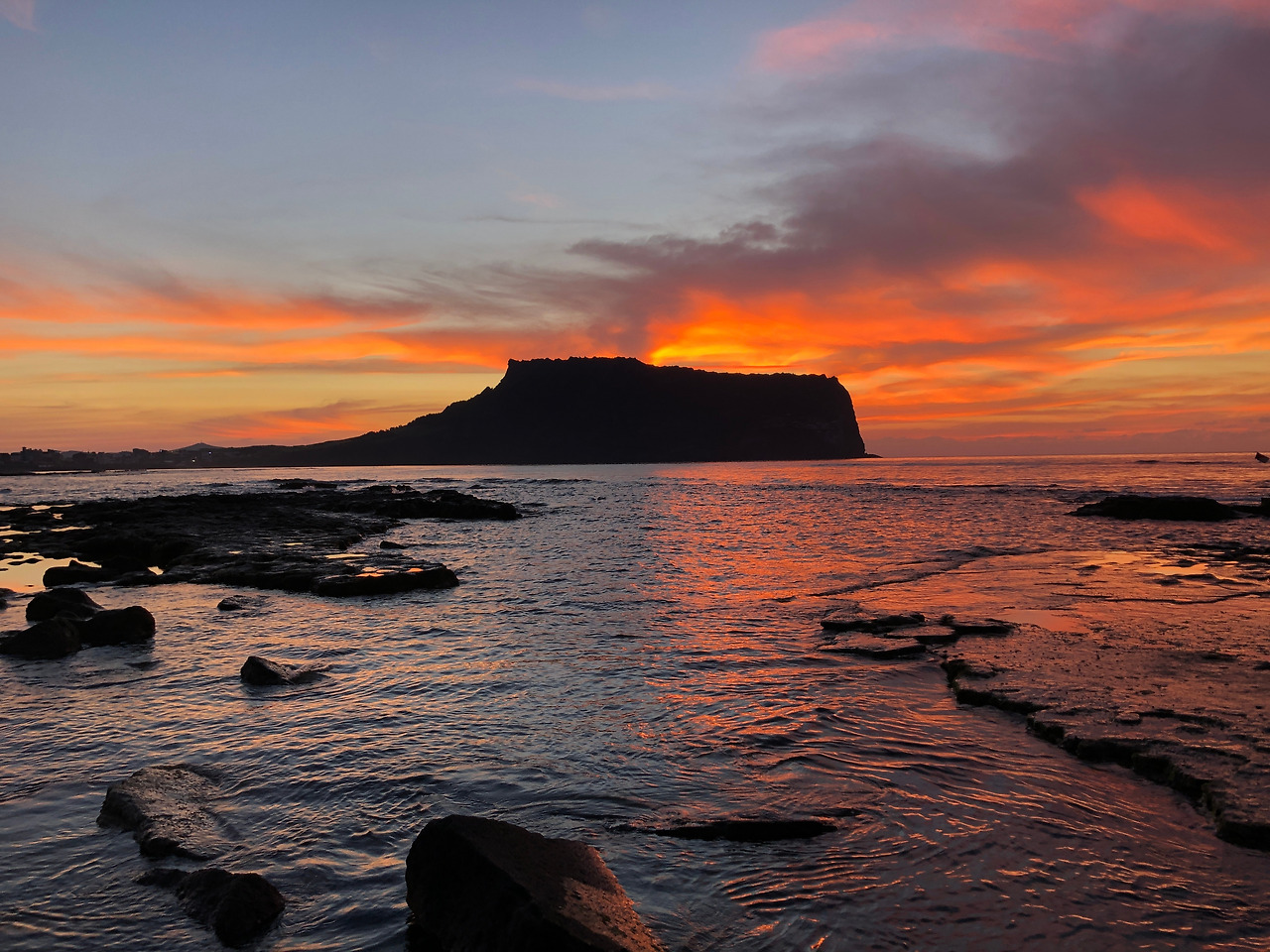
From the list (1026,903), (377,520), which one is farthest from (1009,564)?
(377,520)

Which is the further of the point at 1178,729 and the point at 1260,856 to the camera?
the point at 1178,729

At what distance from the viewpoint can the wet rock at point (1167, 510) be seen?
3284cm

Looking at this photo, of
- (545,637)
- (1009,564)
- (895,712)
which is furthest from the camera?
(1009,564)

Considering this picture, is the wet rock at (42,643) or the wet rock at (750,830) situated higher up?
the wet rock at (42,643)

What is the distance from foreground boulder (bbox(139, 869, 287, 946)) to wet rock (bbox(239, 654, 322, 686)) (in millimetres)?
5040

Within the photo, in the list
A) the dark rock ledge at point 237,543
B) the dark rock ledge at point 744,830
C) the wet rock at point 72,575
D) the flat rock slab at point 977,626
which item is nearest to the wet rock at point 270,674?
the dark rock ledge at point 744,830

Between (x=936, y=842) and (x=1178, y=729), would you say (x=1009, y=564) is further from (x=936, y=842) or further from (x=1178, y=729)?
(x=936, y=842)

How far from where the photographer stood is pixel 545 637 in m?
12.5

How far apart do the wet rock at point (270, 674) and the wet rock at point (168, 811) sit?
307 cm

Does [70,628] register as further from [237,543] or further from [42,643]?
[237,543]

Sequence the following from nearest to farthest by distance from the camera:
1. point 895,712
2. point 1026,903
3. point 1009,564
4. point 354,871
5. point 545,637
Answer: point 1026,903, point 354,871, point 895,712, point 545,637, point 1009,564

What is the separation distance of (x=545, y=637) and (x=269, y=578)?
9778 mm

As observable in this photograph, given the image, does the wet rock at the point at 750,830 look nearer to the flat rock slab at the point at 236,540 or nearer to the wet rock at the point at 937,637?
the wet rock at the point at 937,637


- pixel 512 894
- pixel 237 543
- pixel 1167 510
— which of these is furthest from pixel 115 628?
pixel 1167 510
